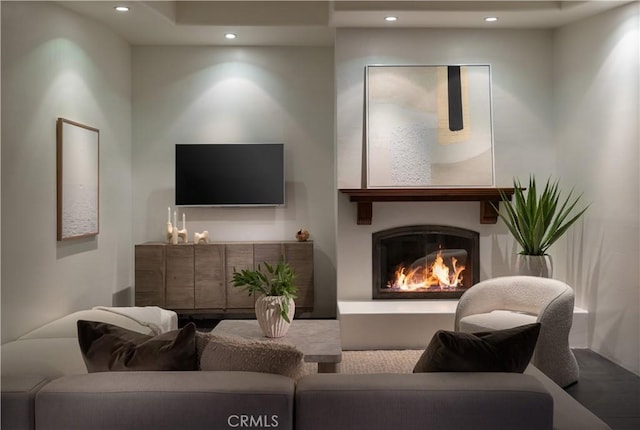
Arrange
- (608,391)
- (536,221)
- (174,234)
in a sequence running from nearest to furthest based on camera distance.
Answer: (608,391) → (536,221) → (174,234)

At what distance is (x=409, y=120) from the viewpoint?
16.9 feet

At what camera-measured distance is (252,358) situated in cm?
196

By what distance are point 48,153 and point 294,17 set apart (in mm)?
2371

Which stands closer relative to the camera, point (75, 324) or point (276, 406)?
point (276, 406)

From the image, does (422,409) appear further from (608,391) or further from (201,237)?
(201,237)

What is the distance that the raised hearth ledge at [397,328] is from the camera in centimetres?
473

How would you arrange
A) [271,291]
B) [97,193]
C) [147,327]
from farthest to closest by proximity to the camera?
[97,193] → [147,327] → [271,291]

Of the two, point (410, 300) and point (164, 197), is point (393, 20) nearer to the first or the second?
point (410, 300)

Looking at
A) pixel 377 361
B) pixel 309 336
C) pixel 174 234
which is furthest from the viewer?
pixel 174 234

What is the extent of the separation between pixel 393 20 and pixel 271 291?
265 centimetres

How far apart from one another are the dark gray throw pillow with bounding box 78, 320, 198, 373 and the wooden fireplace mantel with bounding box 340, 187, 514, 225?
3.09 meters

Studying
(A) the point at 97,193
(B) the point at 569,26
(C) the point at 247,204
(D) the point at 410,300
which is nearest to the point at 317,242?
(C) the point at 247,204

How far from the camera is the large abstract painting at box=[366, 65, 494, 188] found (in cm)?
511

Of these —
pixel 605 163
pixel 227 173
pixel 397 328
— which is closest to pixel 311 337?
pixel 397 328
